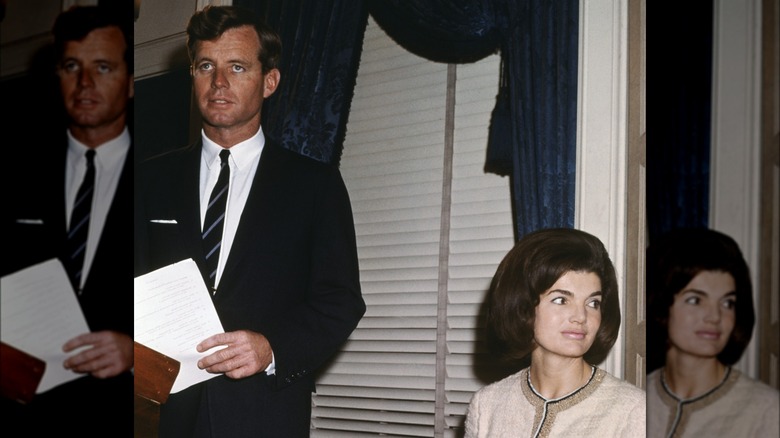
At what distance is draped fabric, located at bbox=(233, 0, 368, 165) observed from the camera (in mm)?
2133

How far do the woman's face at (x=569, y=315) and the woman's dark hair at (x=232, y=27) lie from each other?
3.08 ft

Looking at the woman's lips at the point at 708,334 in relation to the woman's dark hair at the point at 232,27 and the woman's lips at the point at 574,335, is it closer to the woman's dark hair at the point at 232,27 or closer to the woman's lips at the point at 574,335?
the woman's lips at the point at 574,335

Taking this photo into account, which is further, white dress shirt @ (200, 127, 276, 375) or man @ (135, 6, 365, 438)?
white dress shirt @ (200, 127, 276, 375)

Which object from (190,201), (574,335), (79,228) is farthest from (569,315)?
(79,228)

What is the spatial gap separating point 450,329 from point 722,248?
24.7 inches

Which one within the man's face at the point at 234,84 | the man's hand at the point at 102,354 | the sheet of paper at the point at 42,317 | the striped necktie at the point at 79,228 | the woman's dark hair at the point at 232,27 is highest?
the woman's dark hair at the point at 232,27

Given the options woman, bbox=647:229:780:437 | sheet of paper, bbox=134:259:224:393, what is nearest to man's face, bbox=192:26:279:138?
→ sheet of paper, bbox=134:259:224:393

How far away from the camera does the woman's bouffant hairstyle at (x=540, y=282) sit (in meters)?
1.81

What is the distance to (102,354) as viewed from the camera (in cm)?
217

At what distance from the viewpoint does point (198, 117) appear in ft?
7.30

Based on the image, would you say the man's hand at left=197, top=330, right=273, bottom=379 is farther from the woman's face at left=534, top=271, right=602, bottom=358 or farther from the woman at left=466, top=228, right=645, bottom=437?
the woman's face at left=534, top=271, right=602, bottom=358

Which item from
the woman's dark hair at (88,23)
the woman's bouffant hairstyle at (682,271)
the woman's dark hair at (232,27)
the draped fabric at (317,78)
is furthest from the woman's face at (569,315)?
the woman's dark hair at (88,23)

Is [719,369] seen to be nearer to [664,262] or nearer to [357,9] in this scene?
[664,262]

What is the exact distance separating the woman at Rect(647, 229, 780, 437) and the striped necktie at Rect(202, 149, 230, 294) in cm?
104
